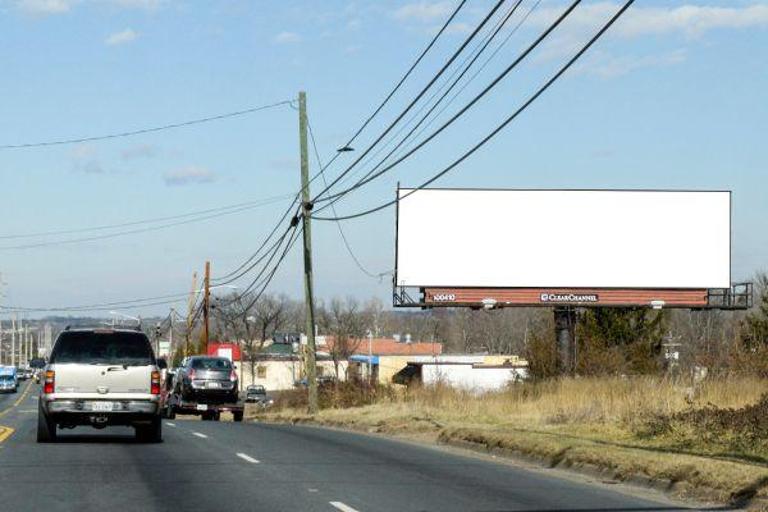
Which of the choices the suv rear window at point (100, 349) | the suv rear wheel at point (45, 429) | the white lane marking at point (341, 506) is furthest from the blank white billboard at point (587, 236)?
the white lane marking at point (341, 506)

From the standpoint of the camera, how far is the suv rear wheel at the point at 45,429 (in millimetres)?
21969

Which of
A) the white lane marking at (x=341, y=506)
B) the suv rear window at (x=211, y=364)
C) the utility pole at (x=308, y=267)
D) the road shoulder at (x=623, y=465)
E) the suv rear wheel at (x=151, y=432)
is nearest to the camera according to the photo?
the white lane marking at (x=341, y=506)

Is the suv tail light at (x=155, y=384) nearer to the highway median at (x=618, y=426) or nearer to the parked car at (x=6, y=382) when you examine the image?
the highway median at (x=618, y=426)

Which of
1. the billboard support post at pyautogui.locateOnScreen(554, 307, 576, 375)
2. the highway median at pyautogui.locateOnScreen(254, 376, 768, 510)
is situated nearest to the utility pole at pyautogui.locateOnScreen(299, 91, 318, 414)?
the highway median at pyautogui.locateOnScreen(254, 376, 768, 510)

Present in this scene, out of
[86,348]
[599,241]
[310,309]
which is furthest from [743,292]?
[86,348]

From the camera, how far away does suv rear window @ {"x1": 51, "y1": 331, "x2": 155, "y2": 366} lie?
22031 mm

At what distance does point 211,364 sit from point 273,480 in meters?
26.9

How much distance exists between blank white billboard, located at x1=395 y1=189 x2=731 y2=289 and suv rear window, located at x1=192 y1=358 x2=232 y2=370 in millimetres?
18430

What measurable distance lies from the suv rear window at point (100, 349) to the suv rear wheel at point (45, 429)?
0.99m

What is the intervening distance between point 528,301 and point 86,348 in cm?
3914

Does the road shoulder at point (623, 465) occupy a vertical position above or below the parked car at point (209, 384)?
above

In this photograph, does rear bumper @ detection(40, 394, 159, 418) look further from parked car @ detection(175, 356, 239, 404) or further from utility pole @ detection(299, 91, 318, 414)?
parked car @ detection(175, 356, 239, 404)

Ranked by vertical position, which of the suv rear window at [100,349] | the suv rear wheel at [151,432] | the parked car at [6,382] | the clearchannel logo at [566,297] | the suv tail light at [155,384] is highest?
the clearchannel logo at [566,297]

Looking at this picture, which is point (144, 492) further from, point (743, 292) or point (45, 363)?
point (743, 292)
